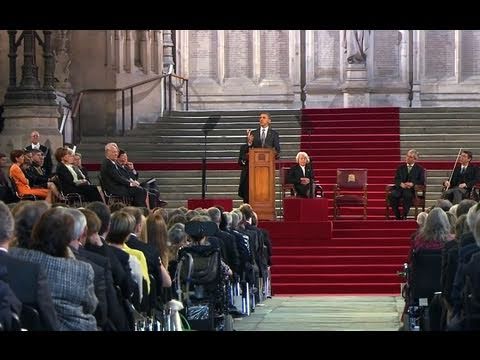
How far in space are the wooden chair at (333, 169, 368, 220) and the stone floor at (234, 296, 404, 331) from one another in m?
3.89

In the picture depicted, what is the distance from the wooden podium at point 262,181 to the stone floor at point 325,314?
3017mm

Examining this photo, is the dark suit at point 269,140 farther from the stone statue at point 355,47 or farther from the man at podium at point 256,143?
the stone statue at point 355,47

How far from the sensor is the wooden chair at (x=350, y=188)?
21.9 m

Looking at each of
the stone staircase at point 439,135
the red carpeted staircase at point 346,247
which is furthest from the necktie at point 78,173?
the stone staircase at point 439,135

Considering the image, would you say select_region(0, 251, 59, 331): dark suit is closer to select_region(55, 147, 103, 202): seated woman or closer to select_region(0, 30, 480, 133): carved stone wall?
select_region(55, 147, 103, 202): seated woman

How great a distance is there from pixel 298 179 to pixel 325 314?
6.17 m

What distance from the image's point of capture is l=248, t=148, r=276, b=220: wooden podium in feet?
68.7

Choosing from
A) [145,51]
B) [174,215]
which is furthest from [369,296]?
[145,51]

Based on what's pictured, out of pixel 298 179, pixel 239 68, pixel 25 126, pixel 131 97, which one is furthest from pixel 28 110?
pixel 239 68

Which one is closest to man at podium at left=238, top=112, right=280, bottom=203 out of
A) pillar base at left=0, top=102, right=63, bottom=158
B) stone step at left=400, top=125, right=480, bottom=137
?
pillar base at left=0, top=102, right=63, bottom=158

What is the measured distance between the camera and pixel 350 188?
72.8ft

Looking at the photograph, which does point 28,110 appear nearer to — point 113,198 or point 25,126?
point 25,126

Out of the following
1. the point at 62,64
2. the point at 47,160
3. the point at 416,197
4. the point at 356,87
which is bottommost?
the point at 416,197
